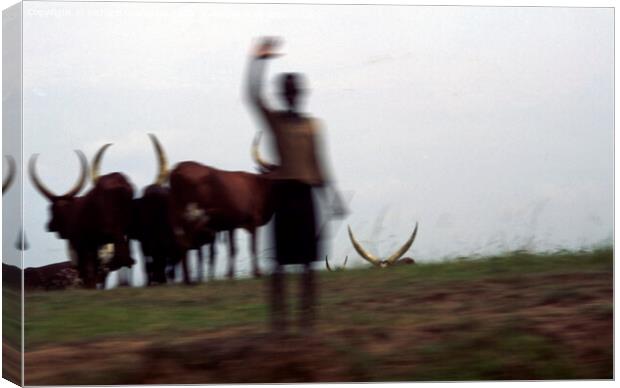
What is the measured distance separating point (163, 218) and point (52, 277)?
0.87 metres

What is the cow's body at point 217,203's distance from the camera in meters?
10.8

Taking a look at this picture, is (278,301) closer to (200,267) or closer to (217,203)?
(200,267)

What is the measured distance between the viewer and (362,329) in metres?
10.9

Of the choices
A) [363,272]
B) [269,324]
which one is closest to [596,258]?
[363,272]

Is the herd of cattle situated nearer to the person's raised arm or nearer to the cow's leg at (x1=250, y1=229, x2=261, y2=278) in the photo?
the cow's leg at (x1=250, y1=229, x2=261, y2=278)

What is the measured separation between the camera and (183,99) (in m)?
10.8

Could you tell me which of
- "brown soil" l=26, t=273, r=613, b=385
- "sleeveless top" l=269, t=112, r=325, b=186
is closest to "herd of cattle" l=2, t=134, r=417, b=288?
"sleeveless top" l=269, t=112, r=325, b=186

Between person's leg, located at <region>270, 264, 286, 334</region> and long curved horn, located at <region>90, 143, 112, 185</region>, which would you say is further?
person's leg, located at <region>270, 264, 286, 334</region>

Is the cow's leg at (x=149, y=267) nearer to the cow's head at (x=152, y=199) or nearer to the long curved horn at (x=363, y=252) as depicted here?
the cow's head at (x=152, y=199)

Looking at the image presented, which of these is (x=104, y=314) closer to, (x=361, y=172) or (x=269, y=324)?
(x=269, y=324)

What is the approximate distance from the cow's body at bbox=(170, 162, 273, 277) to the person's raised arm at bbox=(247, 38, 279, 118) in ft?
1.62

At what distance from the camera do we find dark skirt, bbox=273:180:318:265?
427 inches

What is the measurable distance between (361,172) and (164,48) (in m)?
1.62

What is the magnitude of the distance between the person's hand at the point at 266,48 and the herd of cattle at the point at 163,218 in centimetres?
58
